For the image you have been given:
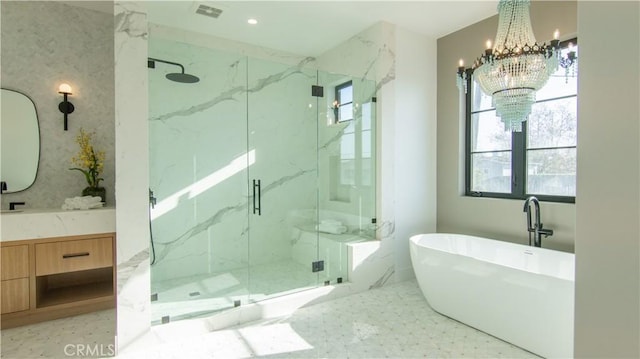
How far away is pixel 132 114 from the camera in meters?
2.39

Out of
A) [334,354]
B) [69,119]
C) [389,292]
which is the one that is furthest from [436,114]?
[69,119]

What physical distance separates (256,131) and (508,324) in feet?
9.20

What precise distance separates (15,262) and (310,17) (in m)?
3.46

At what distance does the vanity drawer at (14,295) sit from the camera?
8.51ft

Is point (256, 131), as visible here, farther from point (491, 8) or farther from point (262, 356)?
point (491, 8)

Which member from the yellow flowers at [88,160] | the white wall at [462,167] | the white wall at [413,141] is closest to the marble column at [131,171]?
the yellow flowers at [88,160]

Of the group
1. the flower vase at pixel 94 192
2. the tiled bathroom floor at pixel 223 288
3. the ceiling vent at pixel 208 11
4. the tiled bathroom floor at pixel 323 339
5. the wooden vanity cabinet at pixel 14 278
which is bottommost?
the tiled bathroom floor at pixel 323 339

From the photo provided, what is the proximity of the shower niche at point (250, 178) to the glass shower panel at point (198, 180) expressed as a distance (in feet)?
0.03

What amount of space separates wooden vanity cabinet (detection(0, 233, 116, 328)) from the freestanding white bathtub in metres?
2.88

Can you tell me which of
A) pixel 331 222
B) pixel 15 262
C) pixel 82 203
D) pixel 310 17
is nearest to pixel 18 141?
pixel 82 203

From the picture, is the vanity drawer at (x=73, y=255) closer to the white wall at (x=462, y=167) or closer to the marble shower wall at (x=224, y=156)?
the marble shower wall at (x=224, y=156)

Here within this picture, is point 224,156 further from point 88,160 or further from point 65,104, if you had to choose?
point 65,104

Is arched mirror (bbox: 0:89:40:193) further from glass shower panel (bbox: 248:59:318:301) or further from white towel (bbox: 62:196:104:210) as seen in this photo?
glass shower panel (bbox: 248:59:318:301)

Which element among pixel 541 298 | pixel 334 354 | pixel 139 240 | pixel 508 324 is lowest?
pixel 334 354
